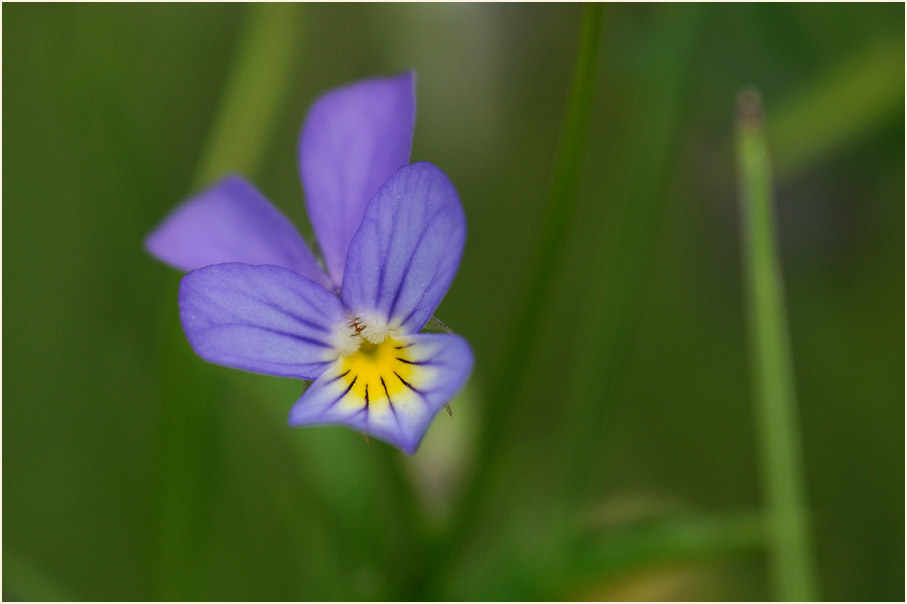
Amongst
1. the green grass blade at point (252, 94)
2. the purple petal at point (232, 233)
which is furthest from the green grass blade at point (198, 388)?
the purple petal at point (232, 233)

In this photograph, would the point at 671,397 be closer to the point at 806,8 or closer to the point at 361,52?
the point at 806,8

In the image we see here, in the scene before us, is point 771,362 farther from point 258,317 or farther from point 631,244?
point 258,317

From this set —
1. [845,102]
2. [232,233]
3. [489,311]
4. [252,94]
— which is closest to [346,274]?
[232,233]

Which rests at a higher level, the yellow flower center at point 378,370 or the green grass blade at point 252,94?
the green grass blade at point 252,94

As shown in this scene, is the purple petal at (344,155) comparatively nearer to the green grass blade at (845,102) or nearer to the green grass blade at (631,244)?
the green grass blade at (631,244)

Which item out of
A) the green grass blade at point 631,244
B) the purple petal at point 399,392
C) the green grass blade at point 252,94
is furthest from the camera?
the green grass blade at point 252,94

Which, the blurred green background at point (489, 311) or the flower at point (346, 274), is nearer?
the flower at point (346, 274)

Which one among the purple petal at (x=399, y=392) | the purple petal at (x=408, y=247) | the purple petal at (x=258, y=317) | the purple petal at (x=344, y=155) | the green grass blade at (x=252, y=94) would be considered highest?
the green grass blade at (x=252, y=94)

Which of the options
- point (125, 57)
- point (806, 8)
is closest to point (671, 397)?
point (806, 8)
